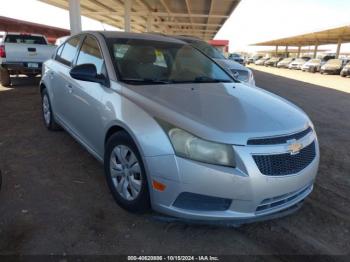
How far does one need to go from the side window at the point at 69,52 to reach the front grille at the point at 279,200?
3170 mm

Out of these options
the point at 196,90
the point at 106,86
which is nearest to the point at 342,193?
the point at 196,90

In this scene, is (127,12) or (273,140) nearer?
(273,140)

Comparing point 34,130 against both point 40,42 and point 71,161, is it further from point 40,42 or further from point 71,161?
A: point 40,42

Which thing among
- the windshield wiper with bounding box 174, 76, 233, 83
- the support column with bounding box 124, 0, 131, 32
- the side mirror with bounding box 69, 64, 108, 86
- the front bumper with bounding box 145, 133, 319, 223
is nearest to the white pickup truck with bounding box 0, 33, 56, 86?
the side mirror with bounding box 69, 64, 108, 86

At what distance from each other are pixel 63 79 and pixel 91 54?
78 centimetres

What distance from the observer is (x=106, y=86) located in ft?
11.0

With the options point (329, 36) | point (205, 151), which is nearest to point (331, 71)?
point (329, 36)

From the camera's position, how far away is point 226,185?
97.6 inches

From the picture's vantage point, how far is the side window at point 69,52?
4.50 meters

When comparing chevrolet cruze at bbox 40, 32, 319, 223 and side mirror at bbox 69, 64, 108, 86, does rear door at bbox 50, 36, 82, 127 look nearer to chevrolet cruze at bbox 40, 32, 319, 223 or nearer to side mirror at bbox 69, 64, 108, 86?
chevrolet cruze at bbox 40, 32, 319, 223

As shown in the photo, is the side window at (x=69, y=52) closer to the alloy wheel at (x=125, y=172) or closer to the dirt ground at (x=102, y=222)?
the dirt ground at (x=102, y=222)

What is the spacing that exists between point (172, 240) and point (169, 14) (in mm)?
26509

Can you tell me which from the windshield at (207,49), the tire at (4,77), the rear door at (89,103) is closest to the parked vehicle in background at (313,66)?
the windshield at (207,49)

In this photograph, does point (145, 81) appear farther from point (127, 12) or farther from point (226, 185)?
point (127, 12)
